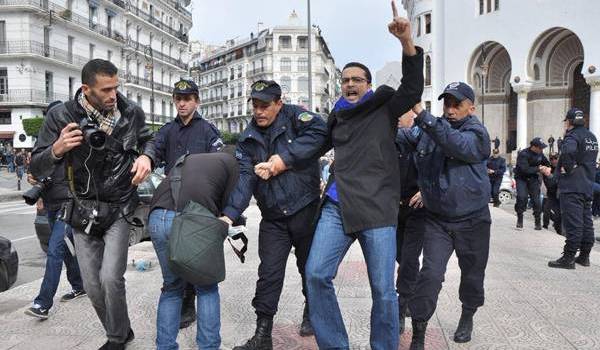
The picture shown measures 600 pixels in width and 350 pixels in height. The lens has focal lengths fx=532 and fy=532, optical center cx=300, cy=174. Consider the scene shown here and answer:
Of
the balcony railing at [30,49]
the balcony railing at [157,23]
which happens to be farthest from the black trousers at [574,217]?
the balcony railing at [157,23]

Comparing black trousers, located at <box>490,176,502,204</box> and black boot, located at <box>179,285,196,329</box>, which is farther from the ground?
black trousers, located at <box>490,176,502,204</box>

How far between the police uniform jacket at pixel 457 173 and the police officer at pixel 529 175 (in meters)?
A: 7.05

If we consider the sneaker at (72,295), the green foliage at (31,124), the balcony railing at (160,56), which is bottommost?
the sneaker at (72,295)

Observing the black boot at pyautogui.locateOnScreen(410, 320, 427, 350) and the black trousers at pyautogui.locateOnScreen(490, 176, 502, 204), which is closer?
the black boot at pyautogui.locateOnScreen(410, 320, 427, 350)

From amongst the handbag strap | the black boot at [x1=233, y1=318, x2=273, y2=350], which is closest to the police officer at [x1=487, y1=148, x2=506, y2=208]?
the black boot at [x1=233, y1=318, x2=273, y2=350]

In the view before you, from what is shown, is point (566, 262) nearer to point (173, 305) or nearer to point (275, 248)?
point (275, 248)

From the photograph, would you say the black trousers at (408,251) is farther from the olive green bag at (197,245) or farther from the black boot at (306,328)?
the olive green bag at (197,245)

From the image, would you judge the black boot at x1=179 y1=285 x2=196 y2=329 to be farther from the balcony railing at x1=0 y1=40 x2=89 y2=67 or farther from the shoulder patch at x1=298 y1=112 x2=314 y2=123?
the balcony railing at x1=0 y1=40 x2=89 y2=67

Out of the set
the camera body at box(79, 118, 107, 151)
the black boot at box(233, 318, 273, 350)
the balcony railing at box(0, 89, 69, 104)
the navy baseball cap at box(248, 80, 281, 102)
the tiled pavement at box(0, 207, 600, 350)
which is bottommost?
the tiled pavement at box(0, 207, 600, 350)

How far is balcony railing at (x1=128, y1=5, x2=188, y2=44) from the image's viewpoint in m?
55.8

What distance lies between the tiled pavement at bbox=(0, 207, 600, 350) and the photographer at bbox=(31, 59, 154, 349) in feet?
2.17

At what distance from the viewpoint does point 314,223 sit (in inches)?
141

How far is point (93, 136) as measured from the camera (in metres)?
3.24

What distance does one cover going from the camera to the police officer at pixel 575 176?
6758 millimetres
